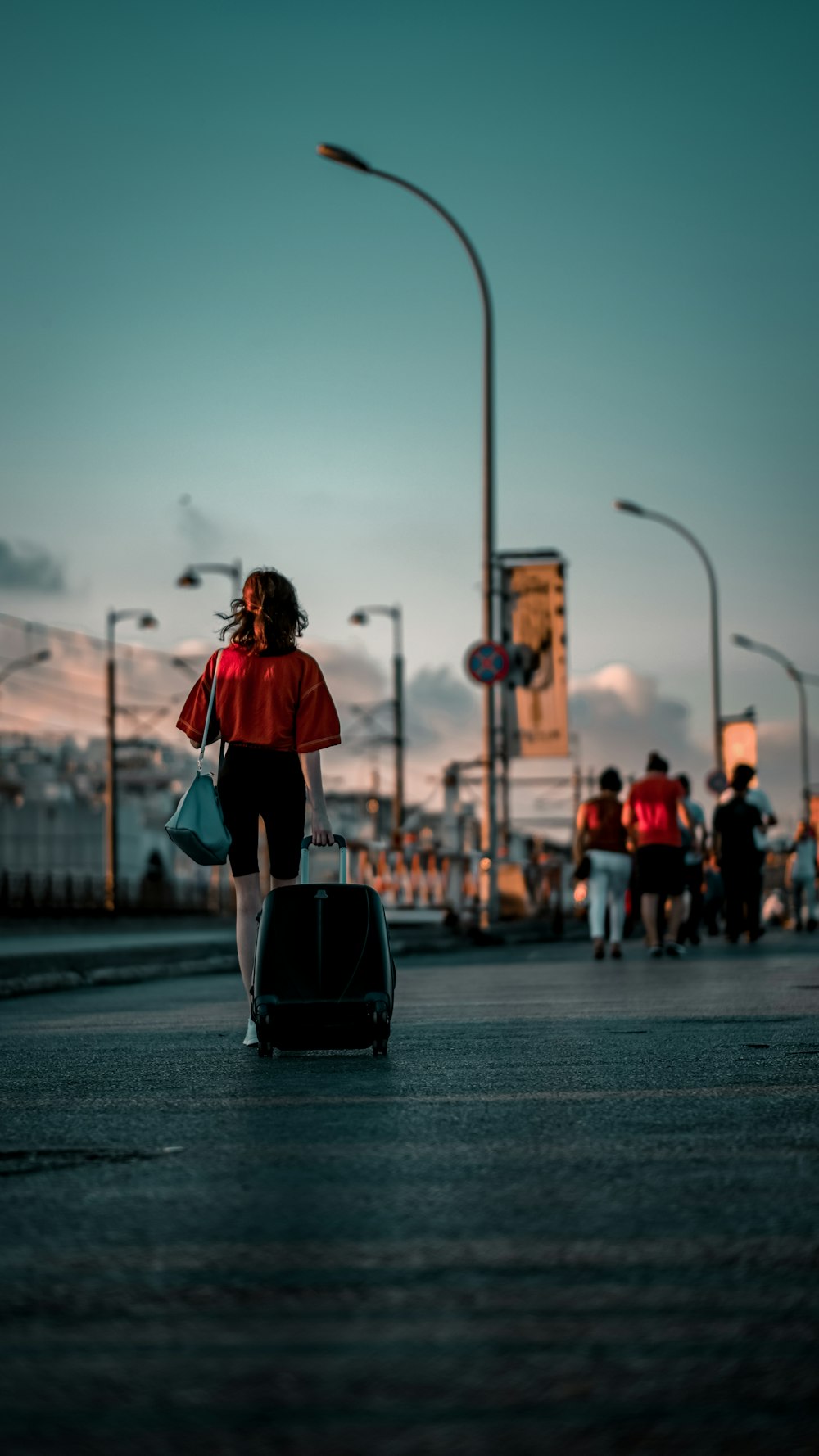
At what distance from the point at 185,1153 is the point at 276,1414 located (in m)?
2.40

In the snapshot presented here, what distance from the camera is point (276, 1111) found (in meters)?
5.83

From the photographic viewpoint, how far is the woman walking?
8.02 metres

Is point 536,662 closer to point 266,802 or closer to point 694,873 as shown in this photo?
point 694,873

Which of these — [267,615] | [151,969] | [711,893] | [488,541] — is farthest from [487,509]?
[267,615]

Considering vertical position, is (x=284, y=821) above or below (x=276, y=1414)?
above

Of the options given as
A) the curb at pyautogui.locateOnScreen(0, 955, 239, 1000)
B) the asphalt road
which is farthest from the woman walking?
the curb at pyautogui.locateOnScreen(0, 955, 239, 1000)

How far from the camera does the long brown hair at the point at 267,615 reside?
321 inches

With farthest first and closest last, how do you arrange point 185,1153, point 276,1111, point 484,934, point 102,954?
point 484,934 → point 102,954 → point 276,1111 → point 185,1153

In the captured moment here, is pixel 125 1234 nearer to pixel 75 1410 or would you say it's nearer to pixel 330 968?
pixel 75 1410

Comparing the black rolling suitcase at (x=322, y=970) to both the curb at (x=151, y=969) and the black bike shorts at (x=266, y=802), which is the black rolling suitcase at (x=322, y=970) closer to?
the black bike shorts at (x=266, y=802)

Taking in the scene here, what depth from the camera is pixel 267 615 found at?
815 centimetres

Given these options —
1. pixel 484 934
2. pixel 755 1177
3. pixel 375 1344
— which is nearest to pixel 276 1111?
pixel 755 1177

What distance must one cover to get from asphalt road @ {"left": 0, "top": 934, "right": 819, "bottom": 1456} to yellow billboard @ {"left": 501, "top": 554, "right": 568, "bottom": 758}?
2076 centimetres

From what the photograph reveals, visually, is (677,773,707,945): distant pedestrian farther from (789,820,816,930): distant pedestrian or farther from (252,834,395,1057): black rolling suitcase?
(252,834,395,1057): black rolling suitcase
